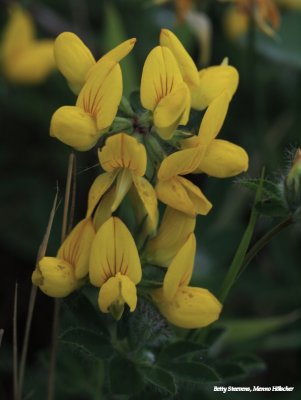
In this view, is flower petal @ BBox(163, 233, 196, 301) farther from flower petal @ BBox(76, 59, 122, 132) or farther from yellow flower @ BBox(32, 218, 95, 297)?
flower petal @ BBox(76, 59, 122, 132)

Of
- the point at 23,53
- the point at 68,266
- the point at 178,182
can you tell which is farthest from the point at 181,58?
the point at 23,53

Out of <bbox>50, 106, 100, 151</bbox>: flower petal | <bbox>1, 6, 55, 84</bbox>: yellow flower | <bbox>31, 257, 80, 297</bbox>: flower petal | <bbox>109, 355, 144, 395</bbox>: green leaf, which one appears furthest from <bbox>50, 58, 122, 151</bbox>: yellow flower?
<bbox>1, 6, 55, 84</bbox>: yellow flower

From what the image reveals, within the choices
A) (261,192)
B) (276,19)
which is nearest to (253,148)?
(276,19)

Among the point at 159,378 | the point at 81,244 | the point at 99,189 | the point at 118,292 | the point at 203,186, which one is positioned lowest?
the point at 159,378

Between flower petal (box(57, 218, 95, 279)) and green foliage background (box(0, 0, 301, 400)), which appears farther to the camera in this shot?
green foliage background (box(0, 0, 301, 400))

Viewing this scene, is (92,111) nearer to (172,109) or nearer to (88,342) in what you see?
(172,109)

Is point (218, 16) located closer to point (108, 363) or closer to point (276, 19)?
point (276, 19)

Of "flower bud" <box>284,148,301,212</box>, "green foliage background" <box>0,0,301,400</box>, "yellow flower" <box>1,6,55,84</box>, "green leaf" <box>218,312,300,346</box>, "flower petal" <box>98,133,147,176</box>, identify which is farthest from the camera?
"yellow flower" <box>1,6,55,84</box>
